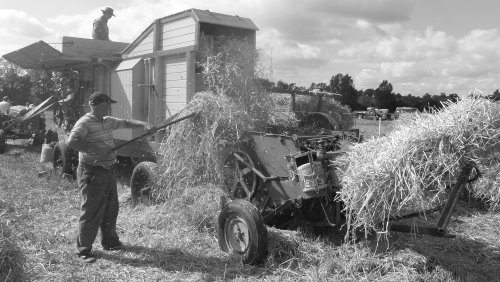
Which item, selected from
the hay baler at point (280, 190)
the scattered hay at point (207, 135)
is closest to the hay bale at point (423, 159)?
the hay baler at point (280, 190)

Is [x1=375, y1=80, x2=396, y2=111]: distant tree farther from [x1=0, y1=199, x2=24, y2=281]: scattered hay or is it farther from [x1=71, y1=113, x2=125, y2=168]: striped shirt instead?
[x1=0, y1=199, x2=24, y2=281]: scattered hay

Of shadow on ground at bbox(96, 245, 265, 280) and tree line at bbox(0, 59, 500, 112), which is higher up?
tree line at bbox(0, 59, 500, 112)

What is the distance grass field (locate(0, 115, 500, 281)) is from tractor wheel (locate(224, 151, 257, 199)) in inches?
20.7

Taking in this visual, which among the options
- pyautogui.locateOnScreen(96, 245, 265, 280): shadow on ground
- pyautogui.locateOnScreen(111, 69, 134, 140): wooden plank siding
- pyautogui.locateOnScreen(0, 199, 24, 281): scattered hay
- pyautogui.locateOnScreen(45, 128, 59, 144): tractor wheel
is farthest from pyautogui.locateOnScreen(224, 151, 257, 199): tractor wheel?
pyautogui.locateOnScreen(45, 128, 59, 144): tractor wheel

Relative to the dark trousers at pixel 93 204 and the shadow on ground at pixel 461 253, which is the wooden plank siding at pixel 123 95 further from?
the shadow on ground at pixel 461 253

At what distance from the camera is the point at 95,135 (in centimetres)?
533

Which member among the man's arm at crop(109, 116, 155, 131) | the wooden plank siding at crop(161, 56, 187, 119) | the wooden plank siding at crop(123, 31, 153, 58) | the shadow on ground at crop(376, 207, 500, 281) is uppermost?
the wooden plank siding at crop(123, 31, 153, 58)

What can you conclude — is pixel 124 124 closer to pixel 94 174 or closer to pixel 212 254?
pixel 94 174

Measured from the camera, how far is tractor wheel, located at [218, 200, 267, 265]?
469 centimetres

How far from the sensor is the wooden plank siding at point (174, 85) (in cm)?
669

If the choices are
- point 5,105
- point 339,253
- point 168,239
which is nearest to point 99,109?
point 168,239

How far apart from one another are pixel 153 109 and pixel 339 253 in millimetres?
3994

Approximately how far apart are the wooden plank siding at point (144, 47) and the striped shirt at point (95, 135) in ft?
7.54

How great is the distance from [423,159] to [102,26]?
8.82 m
